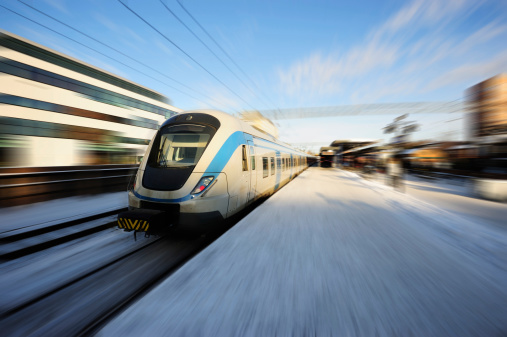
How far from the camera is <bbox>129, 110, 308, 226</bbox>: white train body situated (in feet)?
11.2

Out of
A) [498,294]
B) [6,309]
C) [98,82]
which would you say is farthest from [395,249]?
[98,82]

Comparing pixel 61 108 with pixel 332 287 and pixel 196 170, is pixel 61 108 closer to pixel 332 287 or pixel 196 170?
pixel 196 170

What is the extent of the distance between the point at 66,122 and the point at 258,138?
23760 millimetres

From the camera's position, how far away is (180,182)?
350 centimetres

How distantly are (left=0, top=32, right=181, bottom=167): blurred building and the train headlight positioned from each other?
416 inches

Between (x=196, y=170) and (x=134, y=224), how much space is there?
1.28 m

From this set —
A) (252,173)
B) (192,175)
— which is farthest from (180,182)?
(252,173)

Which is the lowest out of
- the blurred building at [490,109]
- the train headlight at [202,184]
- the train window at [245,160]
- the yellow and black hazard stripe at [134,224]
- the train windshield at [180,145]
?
the yellow and black hazard stripe at [134,224]

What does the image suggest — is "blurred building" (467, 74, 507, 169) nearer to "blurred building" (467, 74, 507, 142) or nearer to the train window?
"blurred building" (467, 74, 507, 142)

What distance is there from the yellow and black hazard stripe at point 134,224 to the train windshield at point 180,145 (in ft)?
3.79

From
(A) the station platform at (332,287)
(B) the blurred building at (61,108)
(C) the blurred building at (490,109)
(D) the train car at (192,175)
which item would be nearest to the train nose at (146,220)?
(D) the train car at (192,175)

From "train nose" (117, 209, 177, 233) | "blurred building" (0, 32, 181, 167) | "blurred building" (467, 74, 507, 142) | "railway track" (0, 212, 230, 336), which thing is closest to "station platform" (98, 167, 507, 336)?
"railway track" (0, 212, 230, 336)

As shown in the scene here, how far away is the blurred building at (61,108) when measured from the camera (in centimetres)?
1345

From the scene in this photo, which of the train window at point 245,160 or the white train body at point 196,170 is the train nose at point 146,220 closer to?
the white train body at point 196,170
